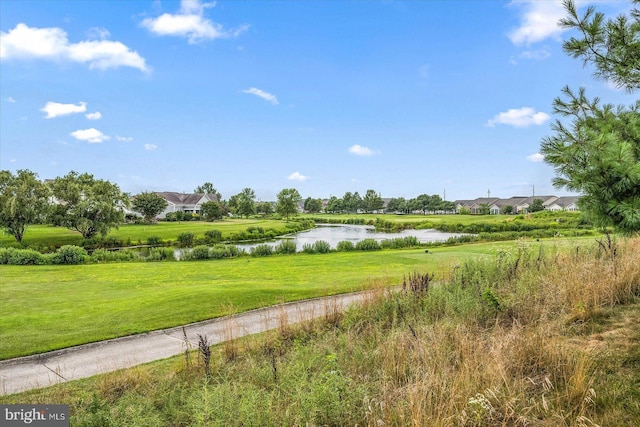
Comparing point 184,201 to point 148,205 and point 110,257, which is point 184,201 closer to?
point 148,205

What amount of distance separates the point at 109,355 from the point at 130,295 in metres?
5.21

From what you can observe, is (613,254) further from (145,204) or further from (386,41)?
(145,204)

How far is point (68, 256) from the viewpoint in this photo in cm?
1994

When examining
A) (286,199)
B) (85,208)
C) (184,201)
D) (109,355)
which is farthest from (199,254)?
(184,201)

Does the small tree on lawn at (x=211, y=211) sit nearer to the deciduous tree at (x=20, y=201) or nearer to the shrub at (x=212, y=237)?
the shrub at (x=212, y=237)

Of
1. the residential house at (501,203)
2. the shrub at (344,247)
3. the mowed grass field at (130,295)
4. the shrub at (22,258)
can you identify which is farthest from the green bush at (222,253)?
the residential house at (501,203)

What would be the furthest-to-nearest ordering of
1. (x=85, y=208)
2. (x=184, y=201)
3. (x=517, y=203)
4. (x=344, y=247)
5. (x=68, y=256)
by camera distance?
(x=517, y=203) → (x=184, y=201) → (x=85, y=208) → (x=344, y=247) → (x=68, y=256)

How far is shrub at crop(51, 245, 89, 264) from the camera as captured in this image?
771 inches

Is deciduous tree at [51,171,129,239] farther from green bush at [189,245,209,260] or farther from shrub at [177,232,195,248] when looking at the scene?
green bush at [189,245,209,260]

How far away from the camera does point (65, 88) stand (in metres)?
19.7

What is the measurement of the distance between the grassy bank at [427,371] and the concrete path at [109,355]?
1.51ft

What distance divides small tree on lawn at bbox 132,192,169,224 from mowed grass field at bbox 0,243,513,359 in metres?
45.8

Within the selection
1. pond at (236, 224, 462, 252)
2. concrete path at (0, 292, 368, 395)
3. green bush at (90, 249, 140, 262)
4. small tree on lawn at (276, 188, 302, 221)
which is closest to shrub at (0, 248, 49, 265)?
green bush at (90, 249, 140, 262)

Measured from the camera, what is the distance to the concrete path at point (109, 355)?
517 centimetres
